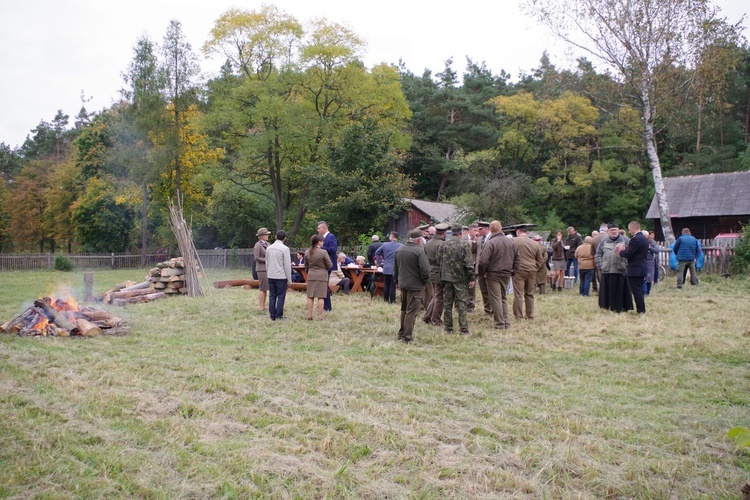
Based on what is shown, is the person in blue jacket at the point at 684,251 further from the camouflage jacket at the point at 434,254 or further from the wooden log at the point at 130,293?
the wooden log at the point at 130,293

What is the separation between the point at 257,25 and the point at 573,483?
30.6 metres

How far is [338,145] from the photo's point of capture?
78.3 feet

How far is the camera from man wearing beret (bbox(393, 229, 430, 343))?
9.05m

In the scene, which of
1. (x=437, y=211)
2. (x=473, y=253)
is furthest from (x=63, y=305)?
(x=437, y=211)

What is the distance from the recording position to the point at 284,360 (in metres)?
7.57

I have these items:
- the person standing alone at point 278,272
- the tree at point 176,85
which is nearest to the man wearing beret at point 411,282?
the person standing alone at point 278,272

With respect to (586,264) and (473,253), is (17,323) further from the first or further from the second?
(586,264)

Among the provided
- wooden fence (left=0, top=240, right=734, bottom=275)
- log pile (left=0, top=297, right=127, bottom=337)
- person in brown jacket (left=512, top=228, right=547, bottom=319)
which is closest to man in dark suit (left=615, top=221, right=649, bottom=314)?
person in brown jacket (left=512, top=228, right=547, bottom=319)

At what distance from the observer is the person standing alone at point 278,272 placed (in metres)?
10.8

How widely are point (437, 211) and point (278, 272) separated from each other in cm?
1884

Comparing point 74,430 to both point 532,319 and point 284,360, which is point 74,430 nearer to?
point 284,360

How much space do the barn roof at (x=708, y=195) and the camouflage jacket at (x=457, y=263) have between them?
23.7 meters

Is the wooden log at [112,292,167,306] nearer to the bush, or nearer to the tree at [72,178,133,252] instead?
the bush

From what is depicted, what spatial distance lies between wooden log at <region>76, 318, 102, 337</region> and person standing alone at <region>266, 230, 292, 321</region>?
9.98ft
